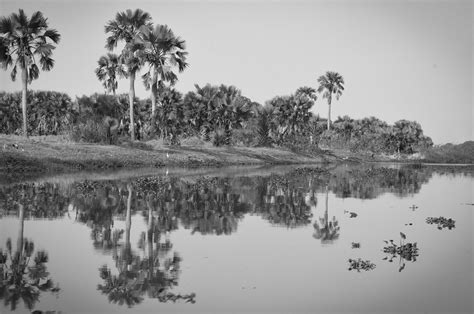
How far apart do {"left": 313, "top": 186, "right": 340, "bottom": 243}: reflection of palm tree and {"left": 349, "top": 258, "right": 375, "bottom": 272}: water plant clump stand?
2.05 m

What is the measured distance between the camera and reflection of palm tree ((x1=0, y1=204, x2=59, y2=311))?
6410mm

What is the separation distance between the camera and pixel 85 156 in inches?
1348

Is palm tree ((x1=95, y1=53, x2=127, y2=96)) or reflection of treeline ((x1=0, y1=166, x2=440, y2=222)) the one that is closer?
reflection of treeline ((x1=0, y1=166, x2=440, y2=222))

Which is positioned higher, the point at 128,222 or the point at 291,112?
the point at 291,112

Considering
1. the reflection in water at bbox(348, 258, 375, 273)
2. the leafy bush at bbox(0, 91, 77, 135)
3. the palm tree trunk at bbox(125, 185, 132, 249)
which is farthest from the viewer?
the leafy bush at bbox(0, 91, 77, 135)

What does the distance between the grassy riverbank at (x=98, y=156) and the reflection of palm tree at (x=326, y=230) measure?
17483mm

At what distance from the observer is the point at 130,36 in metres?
44.9

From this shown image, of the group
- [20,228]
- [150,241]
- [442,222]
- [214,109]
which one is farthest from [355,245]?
[214,109]

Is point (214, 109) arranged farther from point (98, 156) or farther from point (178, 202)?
point (178, 202)

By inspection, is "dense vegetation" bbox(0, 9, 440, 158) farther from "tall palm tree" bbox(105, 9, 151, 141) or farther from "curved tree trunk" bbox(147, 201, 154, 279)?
"curved tree trunk" bbox(147, 201, 154, 279)

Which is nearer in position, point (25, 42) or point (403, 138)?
point (25, 42)

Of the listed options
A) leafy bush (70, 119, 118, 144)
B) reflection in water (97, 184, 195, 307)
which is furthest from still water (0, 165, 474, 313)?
leafy bush (70, 119, 118, 144)

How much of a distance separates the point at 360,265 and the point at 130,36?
133ft

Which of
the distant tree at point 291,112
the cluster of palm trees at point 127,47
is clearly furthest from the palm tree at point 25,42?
the distant tree at point 291,112
